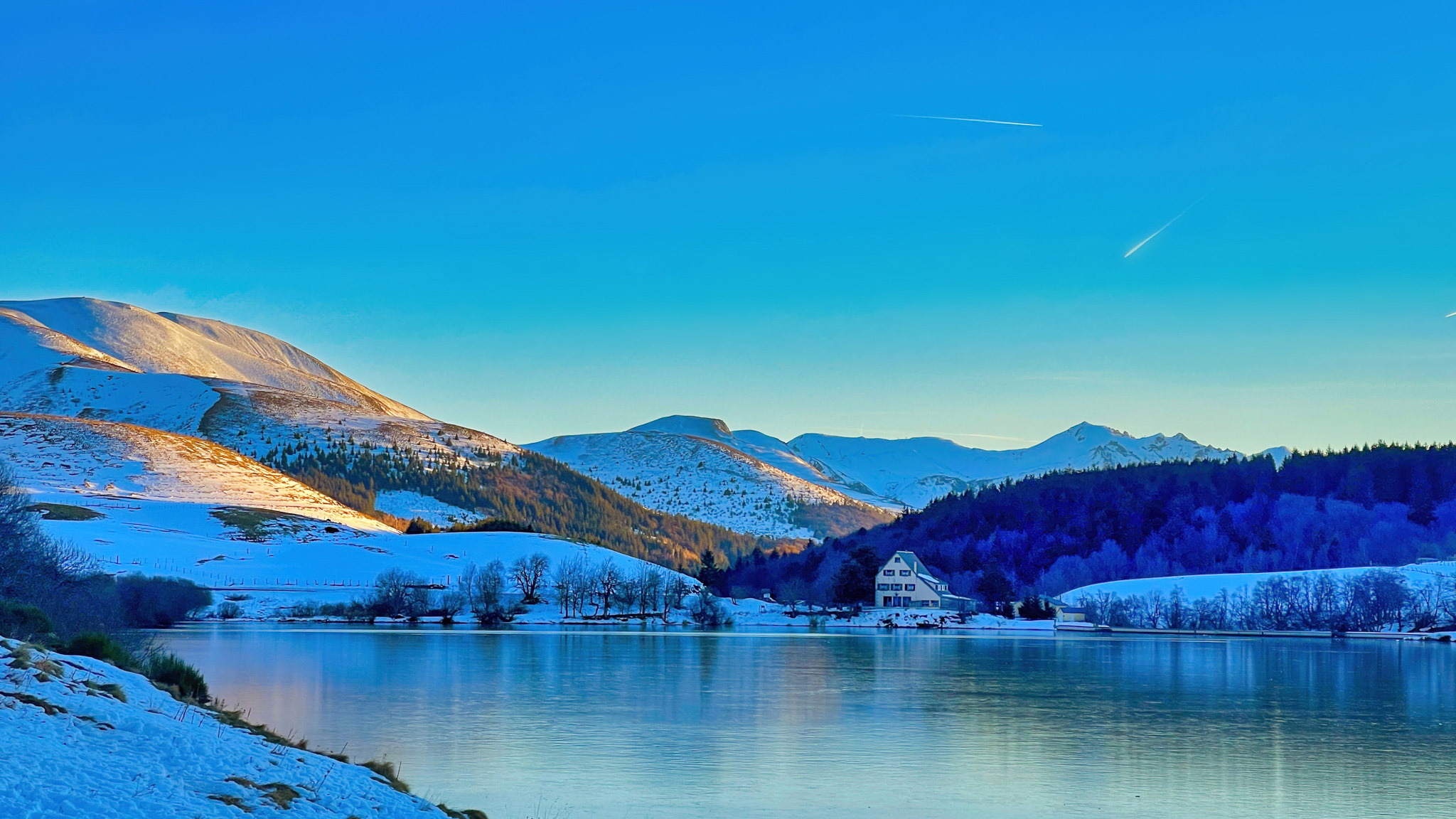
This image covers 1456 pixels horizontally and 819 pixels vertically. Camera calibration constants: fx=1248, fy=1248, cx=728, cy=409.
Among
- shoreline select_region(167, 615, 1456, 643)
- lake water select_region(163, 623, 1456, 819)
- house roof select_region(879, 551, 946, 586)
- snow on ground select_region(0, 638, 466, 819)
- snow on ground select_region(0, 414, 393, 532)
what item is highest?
snow on ground select_region(0, 414, 393, 532)

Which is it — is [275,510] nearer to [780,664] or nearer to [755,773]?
[780,664]

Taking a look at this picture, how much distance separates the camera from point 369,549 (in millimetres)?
163125

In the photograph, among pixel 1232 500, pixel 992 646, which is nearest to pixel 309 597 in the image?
pixel 992 646

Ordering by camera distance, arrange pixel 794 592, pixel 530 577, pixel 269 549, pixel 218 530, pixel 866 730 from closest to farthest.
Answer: pixel 866 730
pixel 530 577
pixel 269 549
pixel 218 530
pixel 794 592

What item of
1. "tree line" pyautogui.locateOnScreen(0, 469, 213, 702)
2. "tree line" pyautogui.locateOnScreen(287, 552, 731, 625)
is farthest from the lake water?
"tree line" pyautogui.locateOnScreen(287, 552, 731, 625)

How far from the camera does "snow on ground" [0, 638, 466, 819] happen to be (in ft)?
51.1

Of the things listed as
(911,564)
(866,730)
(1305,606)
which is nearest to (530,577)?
(911,564)

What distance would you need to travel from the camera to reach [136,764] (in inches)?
703

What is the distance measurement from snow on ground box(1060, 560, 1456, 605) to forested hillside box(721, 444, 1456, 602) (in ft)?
33.9

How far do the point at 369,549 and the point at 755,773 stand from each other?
143 m

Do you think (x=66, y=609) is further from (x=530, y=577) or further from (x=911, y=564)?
(x=911, y=564)

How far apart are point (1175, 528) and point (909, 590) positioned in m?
51.9

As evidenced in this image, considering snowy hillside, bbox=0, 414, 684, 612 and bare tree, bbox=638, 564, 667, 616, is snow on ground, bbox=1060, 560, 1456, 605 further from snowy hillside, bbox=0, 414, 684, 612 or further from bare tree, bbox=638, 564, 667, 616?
snowy hillside, bbox=0, 414, 684, 612

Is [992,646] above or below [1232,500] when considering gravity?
below
